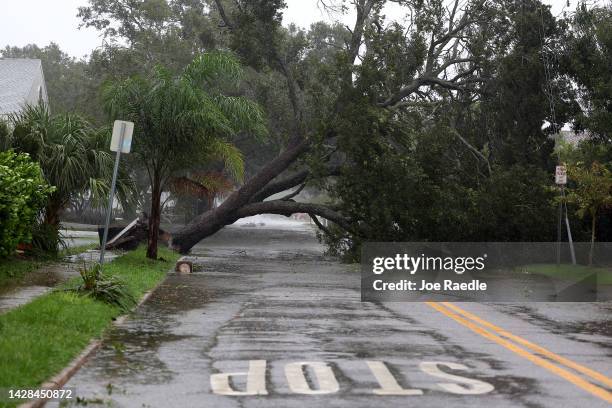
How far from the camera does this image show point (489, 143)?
111 feet

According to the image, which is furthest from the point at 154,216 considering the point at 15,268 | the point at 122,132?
the point at 122,132

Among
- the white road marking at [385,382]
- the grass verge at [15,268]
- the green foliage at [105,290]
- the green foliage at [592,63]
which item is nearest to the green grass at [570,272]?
the green foliage at [592,63]

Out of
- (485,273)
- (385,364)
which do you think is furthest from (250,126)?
(385,364)

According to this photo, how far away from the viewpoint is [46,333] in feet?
34.9

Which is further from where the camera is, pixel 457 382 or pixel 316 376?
pixel 316 376

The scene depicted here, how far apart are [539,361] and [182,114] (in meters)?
15.3

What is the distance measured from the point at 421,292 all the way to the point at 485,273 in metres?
7.32

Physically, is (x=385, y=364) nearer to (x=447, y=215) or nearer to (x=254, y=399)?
(x=254, y=399)

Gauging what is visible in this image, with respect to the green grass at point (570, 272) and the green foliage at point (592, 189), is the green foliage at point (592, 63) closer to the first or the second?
the green foliage at point (592, 189)

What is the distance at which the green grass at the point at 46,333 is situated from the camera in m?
8.32

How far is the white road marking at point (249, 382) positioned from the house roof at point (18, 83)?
3302 centimetres

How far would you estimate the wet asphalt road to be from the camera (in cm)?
798

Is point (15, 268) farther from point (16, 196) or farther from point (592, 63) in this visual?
point (592, 63)

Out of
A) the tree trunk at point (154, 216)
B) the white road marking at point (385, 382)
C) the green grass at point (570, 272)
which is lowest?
the white road marking at point (385, 382)
